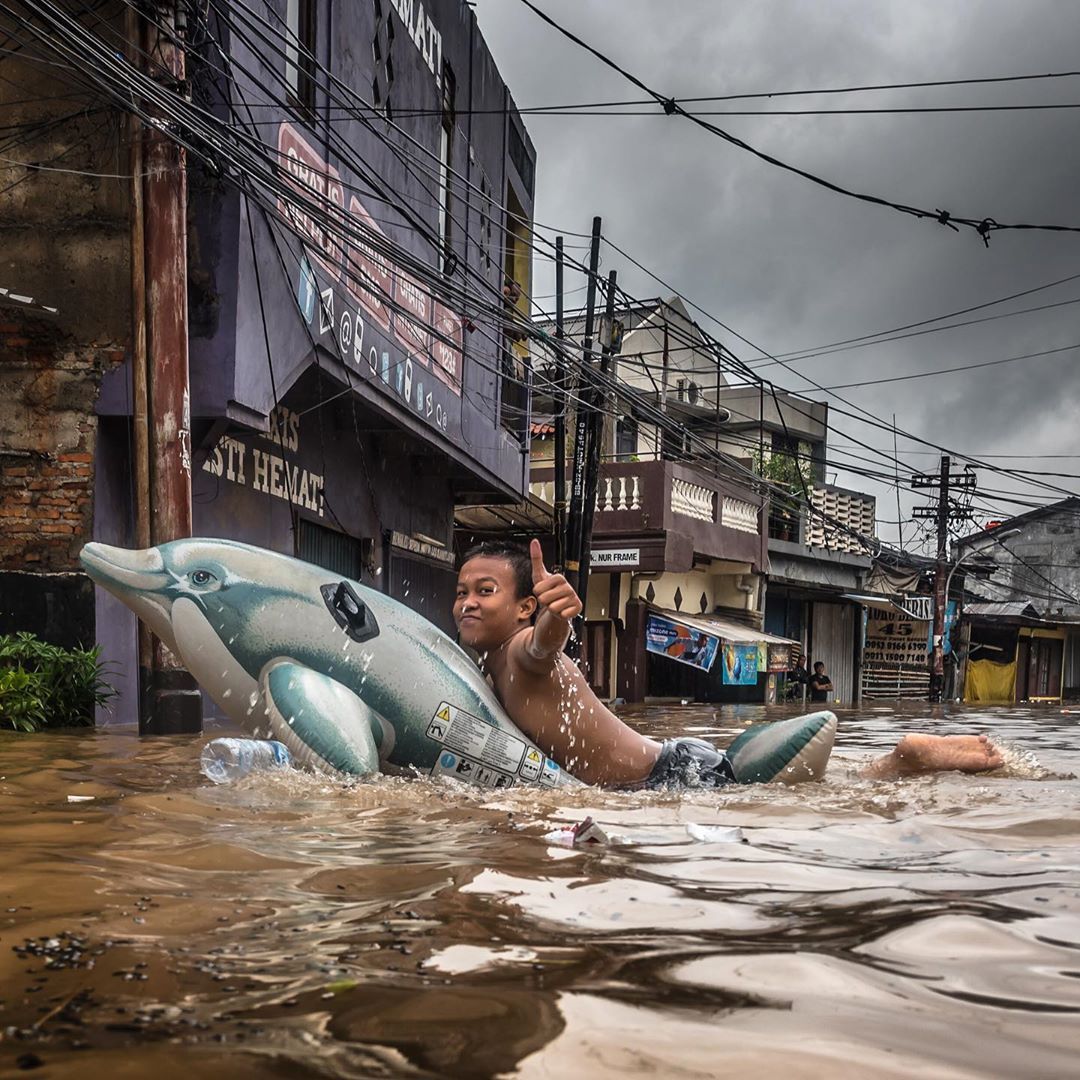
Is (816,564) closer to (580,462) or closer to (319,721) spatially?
(580,462)

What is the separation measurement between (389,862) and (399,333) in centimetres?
945

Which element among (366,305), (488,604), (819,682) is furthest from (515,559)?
(819,682)

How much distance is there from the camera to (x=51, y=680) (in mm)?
7262

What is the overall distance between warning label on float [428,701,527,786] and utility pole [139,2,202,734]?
2.66m

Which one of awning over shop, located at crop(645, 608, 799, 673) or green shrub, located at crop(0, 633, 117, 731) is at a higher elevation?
green shrub, located at crop(0, 633, 117, 731)

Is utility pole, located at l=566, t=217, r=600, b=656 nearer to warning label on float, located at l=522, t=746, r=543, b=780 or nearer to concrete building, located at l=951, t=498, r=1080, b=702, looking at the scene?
warning label on float, located at l=522, t=746, r=543, b=780

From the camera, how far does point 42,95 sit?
26.7 feet


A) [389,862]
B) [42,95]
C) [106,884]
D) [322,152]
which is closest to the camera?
[106,884]

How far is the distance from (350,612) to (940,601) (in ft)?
80.7

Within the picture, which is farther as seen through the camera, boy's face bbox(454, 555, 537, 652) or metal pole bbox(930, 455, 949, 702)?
metal pole bbox(930, 455, 949, 702)

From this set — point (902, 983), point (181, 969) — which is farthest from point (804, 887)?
point (181, 969)

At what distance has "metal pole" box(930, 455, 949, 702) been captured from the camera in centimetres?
2647

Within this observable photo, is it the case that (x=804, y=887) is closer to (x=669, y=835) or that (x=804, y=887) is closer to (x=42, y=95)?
(x=669, y=835)

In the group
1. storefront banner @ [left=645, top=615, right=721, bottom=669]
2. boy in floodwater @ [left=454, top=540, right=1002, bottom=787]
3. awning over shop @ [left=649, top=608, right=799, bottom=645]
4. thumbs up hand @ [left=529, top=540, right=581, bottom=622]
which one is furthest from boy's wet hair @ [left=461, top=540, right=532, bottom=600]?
awning over shop @ [left=649, top=608, right=799, bottom=645]
